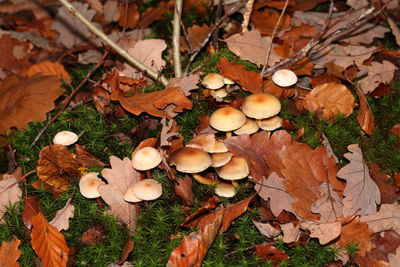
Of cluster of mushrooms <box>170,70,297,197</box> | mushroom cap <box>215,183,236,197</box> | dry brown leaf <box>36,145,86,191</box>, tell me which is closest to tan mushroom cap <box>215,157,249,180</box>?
cluster of mushrooms <box>170,70,297,197</box>

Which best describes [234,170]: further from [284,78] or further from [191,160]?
[284,78]

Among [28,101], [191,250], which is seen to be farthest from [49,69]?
[191,250]

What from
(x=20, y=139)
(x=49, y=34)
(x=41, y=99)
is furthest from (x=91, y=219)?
(x=49, y=34)

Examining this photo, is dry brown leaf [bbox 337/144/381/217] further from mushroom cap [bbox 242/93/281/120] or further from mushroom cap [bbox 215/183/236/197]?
mushroom cap [bbox 215/183/236/197]

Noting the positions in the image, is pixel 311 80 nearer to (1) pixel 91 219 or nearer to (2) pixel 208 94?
(2) pixel 208 94

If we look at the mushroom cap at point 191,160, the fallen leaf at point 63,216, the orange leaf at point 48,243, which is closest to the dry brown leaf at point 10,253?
the orange leaf at point 48,243

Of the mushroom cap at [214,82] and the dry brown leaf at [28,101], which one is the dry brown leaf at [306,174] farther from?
the dry brown leaf at [28,101]
